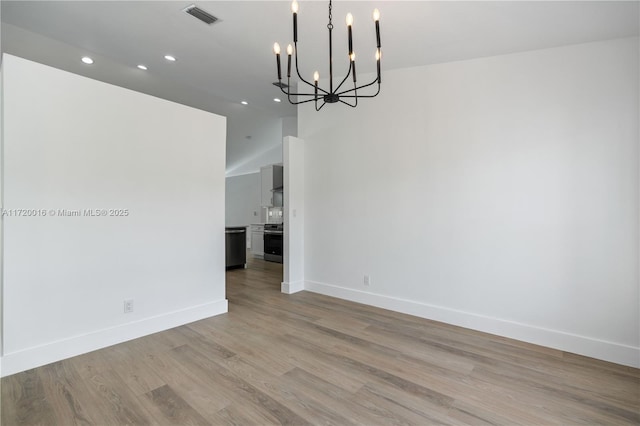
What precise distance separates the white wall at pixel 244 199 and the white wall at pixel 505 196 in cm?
653

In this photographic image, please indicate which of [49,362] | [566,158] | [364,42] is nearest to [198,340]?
[49,362]

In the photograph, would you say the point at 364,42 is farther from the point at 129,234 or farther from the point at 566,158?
the point at 129,234

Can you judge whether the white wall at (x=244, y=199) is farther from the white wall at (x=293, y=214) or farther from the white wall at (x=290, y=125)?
the white wall at (x=293, y=214)

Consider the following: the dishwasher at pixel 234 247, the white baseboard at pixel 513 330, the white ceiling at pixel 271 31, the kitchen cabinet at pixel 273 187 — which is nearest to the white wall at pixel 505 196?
the white baseboard at pixel 513 330

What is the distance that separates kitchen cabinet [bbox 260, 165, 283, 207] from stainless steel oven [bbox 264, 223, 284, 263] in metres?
0.53

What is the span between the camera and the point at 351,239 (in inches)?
165

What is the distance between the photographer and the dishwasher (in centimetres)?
630

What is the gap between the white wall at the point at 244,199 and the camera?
10367 mm

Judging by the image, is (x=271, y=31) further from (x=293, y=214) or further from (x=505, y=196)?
(x=505, y=196)

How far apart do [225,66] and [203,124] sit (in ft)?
3.48

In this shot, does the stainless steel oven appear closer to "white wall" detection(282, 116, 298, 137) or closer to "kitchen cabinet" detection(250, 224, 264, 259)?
"kitchen cabinet" detection(250, 224, 264, 259)

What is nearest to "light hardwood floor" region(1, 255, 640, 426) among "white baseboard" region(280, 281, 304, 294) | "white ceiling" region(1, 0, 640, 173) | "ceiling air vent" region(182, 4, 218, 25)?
"white baseboard" region(280, 281, 304, 294)

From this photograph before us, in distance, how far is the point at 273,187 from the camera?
7.26m

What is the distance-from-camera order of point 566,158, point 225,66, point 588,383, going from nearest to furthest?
point 588,383 < point 566,158 < point 225,66
